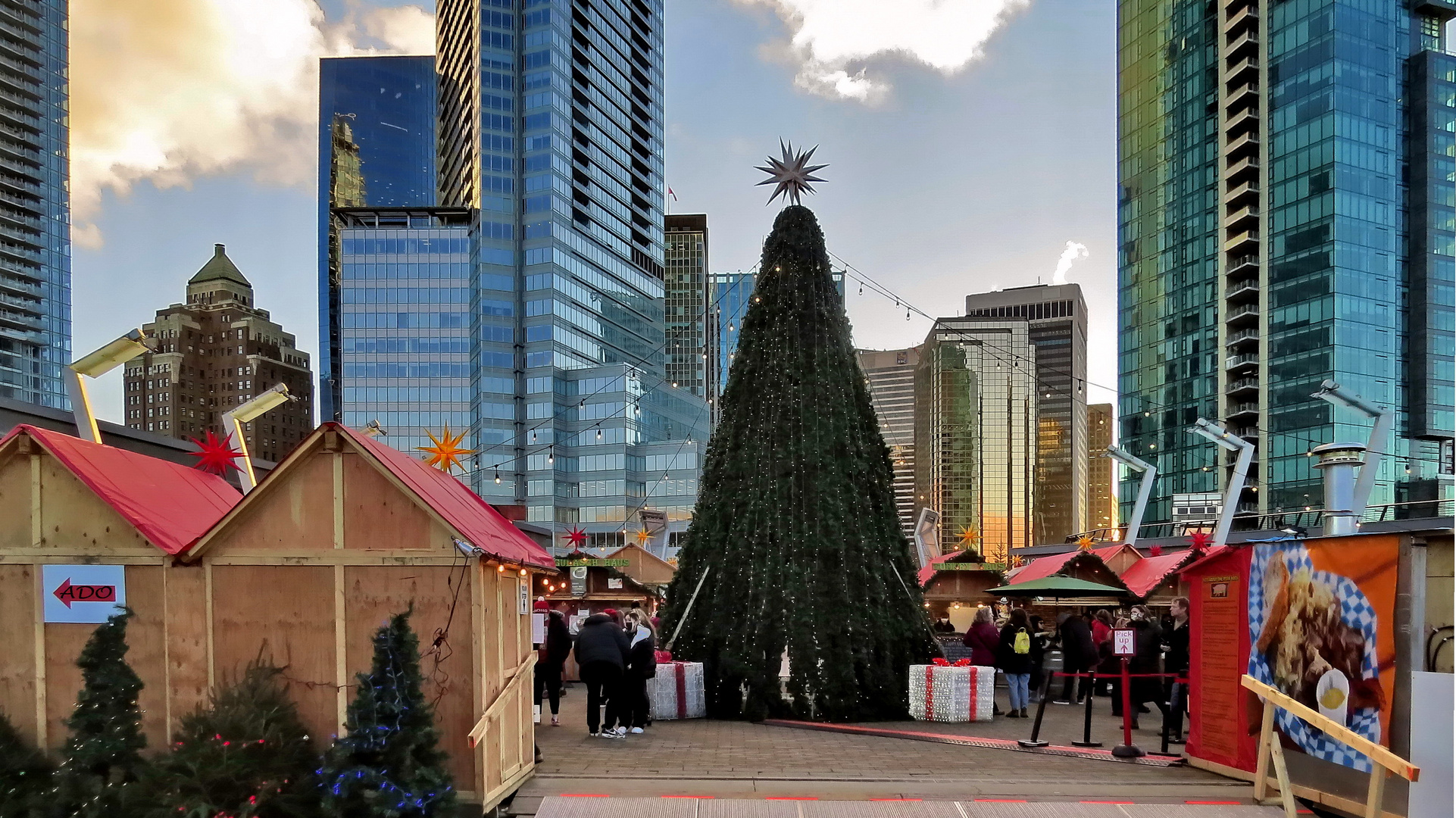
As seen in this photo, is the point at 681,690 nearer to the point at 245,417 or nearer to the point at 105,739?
the point at 245,417

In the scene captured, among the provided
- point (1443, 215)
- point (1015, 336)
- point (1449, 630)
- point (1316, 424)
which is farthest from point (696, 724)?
point (1015, 336)

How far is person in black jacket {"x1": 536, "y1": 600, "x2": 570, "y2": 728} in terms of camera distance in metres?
12.5

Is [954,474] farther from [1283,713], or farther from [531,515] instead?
[1283,713]

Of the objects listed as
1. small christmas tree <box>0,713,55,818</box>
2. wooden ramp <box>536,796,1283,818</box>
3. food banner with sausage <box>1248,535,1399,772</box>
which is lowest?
wooden ramp <box>536,796,1283,818</box>

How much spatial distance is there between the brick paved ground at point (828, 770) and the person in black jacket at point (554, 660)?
700 mm

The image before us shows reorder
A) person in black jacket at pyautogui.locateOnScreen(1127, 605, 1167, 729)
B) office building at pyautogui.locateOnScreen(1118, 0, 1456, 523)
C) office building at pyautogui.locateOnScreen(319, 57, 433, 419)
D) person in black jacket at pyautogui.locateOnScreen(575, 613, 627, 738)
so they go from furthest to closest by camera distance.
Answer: office building at pyautogui.locateOnScreen(319, 57, 433, 419)
office building at pyautogui.locateOnScreen(1118, 0, 1456, 523)
person in black jacket at pyautogui.locateOnScreen(1127, 605, 1167, 729)
person in black jacket at pyautogui.locateOnScreen(575, 613, 627, 738)

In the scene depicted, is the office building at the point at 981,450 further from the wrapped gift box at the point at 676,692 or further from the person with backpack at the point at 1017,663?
the wrapped gift box at the point at 676,692

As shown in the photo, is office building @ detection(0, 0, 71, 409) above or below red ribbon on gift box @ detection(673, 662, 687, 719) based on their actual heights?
above

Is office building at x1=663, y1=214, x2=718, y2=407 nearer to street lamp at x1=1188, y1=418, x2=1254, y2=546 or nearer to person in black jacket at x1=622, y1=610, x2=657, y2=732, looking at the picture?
street lamp at x1=1188, y1=418, x2=1254, y2=546

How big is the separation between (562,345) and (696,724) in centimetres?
8670

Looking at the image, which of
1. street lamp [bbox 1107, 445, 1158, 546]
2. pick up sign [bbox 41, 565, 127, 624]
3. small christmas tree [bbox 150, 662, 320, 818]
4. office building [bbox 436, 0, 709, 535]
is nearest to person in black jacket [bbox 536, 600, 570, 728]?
small christmas tree [bbox 150, 662, 320, 818]

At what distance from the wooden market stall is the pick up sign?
0.07 metres

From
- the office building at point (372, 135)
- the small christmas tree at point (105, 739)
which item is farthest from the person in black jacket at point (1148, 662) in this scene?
the office building at point (372, 135)

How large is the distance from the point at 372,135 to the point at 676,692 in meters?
194
